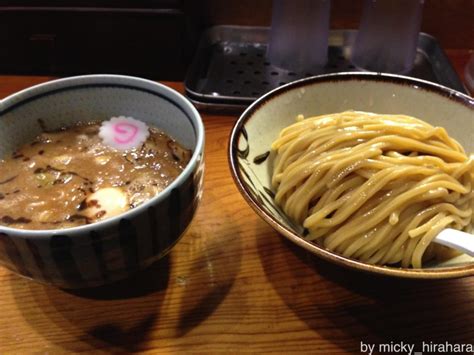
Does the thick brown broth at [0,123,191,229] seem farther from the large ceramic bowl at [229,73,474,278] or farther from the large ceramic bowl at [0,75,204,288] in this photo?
the large ceramic bowl at [229,73,474,278]

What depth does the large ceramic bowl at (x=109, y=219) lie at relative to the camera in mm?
572

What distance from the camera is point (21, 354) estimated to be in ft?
2.29

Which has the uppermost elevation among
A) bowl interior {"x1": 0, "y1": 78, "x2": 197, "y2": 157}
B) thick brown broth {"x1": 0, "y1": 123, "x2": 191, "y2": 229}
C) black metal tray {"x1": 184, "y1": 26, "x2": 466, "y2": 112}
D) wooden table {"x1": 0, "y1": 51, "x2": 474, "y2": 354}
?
bowl interior {"x1": 0, "y1": 78, "x2": 197, "y2": 157}

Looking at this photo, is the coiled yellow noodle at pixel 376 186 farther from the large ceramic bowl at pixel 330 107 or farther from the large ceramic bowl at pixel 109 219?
the large ceramic bowl at pixel 109 219

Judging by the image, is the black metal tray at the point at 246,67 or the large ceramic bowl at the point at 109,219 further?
the black metal tray at the point at 246,67

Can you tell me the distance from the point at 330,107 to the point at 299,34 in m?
0.51

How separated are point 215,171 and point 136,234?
1.59 feet

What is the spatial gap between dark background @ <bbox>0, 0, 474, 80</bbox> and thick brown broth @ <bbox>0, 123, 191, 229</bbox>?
1.99ft

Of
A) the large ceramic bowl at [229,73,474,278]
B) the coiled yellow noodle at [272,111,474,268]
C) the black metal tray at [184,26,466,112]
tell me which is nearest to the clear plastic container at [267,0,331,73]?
the black metal tray at [184,26,466,112]

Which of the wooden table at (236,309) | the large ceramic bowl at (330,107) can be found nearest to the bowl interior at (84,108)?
the large ceramic bowl at (330,107)

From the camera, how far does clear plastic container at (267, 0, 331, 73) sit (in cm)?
146

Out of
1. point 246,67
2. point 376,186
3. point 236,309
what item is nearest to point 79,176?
point 236,309

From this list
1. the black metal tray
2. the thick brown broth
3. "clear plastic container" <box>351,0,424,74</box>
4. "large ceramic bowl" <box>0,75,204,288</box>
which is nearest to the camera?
"large ceramic bowl" <box>0,75,204,288</box>

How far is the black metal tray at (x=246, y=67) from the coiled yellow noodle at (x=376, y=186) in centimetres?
45
